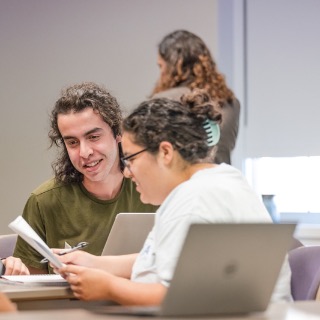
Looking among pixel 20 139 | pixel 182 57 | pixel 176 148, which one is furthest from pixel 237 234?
pixel 20 139

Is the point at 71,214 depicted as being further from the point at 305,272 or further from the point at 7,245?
the point at 305,272

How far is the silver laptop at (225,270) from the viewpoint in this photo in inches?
54.7

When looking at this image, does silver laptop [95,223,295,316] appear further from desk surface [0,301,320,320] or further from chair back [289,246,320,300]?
chair back [289,246,320,300]

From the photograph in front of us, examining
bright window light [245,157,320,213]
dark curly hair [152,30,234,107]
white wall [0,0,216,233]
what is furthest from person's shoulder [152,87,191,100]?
white wall [0,0,216,233]

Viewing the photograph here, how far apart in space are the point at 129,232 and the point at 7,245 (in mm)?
954

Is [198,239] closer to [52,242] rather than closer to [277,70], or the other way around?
[52,242]

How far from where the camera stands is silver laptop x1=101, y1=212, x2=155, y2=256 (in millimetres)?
2342

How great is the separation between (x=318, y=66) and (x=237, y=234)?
3181 millimetres

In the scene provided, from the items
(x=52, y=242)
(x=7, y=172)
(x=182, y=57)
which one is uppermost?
(x=182, y=57)

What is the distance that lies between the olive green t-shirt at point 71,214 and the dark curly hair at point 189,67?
0.45 m

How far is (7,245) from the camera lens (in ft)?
10.4

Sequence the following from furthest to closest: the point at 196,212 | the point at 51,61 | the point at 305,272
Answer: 1. the point at 51,61
2. the point at 305,272
3. the point at 196,212

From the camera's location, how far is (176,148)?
1.96 meters

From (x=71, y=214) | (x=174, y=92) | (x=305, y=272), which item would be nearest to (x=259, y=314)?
(x=305, y=272)
